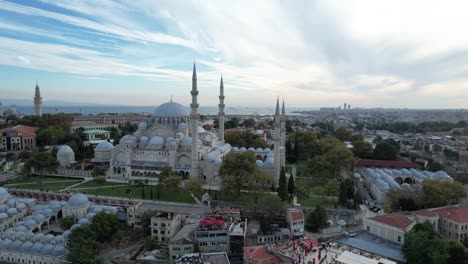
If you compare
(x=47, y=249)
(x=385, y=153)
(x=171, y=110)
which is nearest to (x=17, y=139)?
(x=171, y=110)

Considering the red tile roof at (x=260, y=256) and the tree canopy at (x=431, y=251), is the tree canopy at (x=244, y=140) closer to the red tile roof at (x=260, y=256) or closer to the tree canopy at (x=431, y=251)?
the red tile roof at (x=260, y=256)

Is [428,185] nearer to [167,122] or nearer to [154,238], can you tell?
[154,238]

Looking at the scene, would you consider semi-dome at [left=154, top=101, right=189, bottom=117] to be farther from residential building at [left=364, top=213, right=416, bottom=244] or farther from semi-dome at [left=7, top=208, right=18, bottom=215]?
residential building at [left=364, top=213, right=416, bottom=244]

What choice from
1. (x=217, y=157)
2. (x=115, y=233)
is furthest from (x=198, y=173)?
(x=115, y=233)

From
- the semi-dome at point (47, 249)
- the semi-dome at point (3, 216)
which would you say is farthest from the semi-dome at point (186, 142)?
the semi-dome at point (47, 249)

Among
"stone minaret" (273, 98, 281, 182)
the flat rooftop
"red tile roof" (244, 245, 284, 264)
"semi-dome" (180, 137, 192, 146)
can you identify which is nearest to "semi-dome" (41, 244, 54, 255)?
"red tile roof" (244, 245, 284, 264)

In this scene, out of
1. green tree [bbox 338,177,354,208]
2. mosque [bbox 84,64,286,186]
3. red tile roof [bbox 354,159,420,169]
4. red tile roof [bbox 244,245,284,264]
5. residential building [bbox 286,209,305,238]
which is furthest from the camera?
red tile roof [bbox 354,159,420,169]
